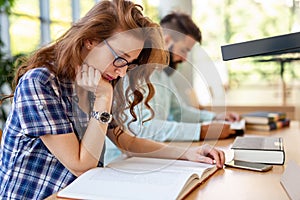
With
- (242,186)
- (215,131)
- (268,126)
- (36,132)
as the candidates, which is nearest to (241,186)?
(242,186)

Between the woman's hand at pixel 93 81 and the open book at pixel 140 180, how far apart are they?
0.68ft

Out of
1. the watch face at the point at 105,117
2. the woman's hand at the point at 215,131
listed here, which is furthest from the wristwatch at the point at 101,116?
the woman's hand at the point at 215,131

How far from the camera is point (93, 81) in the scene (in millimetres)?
1007

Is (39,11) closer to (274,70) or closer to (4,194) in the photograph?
(4,194)

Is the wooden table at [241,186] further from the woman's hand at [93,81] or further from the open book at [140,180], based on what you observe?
the woman's hand at [93,81]

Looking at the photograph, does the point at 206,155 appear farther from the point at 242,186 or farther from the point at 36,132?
the point at 36,132

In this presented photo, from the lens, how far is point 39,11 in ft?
12.4

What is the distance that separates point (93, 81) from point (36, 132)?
0.20m

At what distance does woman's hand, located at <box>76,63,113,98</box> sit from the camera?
1.01m

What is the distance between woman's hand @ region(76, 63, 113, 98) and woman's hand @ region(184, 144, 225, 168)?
30cm

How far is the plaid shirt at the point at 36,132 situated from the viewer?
0.93 metres

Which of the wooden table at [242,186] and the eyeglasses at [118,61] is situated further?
the eyeglasses at [118,61]

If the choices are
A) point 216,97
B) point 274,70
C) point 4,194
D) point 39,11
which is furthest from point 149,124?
point 274,70

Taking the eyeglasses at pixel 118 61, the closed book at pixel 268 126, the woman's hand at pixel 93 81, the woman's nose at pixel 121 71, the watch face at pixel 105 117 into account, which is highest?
the eyeglasses at pixel 118 61
